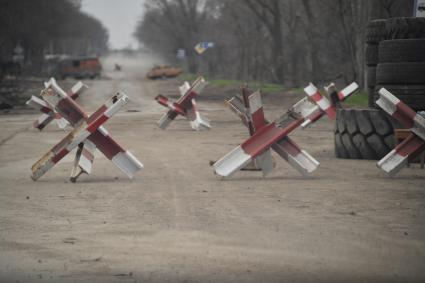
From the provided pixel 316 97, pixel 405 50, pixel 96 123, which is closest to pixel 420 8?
pixel 405 50

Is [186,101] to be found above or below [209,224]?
below

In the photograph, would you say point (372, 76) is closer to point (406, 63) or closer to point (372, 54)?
point (372, 54)

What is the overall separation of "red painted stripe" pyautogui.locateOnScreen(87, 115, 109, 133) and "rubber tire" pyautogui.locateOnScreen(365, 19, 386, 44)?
5.10 meters

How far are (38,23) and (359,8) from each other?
159ft

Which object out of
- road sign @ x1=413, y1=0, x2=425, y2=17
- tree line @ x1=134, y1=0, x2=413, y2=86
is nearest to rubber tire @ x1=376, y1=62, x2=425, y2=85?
road sign @ x1=413, y1=0, x2=425, y2=17

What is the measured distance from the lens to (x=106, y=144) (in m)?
13.5

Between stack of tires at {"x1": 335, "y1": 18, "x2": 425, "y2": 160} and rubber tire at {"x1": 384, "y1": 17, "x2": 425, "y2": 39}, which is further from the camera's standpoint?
rubber tire at {"x1": 384, "y1": 17, "x2": 425, "y2": 39}

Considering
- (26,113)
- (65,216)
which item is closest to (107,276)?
(65,216)

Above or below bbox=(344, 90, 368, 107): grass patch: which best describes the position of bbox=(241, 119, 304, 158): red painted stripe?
above

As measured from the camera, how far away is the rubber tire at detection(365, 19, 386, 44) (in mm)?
16263

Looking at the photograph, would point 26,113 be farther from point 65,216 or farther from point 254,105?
point 65,216

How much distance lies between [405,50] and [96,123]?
4947mm

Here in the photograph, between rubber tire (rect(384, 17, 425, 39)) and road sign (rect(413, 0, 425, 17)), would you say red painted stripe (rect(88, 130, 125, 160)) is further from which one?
road sign (rect(413, 0, 425, 17))

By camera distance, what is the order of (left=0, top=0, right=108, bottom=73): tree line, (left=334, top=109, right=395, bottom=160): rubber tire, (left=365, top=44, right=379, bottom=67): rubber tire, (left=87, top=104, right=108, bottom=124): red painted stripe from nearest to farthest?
(left=87, top=104, right=108, bottom=124): red painted stripe → (left=334, top=109, right=395, bottom=160): rubber tire → (left=365, top=44, right=379, bottom=67): rubber tire → (left=0, top=0, right=108, bottom=73): tree line
